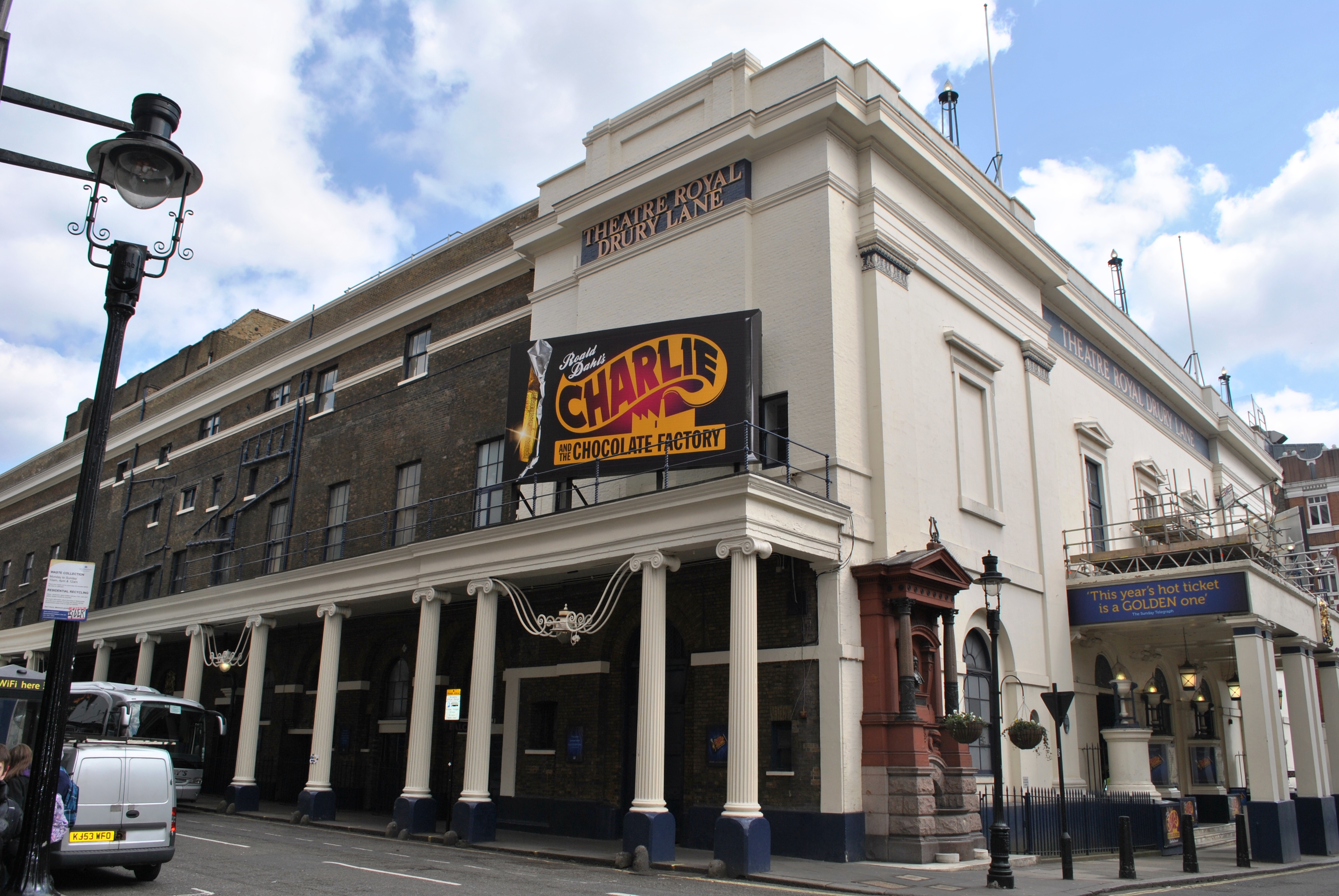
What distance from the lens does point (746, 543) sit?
49.0ft

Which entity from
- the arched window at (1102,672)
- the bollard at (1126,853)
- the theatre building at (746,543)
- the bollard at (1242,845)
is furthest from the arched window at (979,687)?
the arched window at (1102,672)

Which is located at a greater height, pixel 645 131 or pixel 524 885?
pixel 645 131

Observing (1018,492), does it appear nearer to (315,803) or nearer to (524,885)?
(524,885)

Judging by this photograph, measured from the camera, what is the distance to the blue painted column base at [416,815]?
18.9 metres

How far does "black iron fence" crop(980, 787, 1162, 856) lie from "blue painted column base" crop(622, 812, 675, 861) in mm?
5757

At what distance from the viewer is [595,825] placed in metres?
19.2

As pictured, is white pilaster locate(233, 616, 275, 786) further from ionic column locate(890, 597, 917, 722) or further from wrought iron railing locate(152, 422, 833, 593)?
ionic column locate(890, 597, 917, 722)

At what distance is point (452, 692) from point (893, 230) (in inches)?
486

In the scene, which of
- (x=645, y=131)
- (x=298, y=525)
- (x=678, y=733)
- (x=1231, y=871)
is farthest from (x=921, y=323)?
(x=298, y=525)

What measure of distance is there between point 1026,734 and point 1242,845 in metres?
5.35

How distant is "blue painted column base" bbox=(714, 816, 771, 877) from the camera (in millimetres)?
13922

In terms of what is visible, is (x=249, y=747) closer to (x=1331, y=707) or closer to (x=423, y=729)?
(x=423, y=729)

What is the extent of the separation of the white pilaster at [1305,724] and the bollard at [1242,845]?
378 centimetres

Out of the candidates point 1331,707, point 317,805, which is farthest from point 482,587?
point 1331,707
